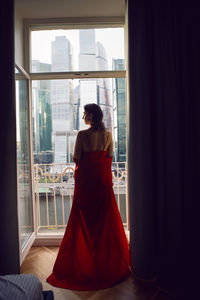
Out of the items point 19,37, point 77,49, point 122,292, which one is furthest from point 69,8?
point 122,292

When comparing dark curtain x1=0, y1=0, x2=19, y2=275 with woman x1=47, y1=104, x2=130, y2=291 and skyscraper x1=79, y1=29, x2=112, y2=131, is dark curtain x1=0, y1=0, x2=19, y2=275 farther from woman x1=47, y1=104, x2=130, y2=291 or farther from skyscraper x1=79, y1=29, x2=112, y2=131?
skyscraper x1=79, y1=29, x2=112, y2=131

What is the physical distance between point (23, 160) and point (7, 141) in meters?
0.54

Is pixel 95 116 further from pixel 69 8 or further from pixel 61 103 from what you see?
pixel 69 8

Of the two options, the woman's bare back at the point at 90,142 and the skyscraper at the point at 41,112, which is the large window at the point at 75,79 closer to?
the skyscraper at the point at 41,112

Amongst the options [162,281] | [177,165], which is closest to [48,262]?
[162,281]

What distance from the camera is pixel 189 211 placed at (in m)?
1.77

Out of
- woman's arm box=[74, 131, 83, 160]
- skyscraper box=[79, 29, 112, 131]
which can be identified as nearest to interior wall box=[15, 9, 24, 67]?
skyscraper box=[79, 29, 112, 131]

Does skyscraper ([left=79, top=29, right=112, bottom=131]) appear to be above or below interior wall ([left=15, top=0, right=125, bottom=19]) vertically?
below

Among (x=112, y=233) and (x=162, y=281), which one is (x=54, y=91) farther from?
(x=162, y=281)

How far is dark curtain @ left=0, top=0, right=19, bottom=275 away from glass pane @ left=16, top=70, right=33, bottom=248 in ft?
1.09

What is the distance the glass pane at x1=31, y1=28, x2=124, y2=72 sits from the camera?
2.46 metres

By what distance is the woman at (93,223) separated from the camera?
1793 millimetres

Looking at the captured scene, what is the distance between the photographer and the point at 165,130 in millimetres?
1801

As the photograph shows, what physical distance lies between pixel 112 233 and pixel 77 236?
325 mm
